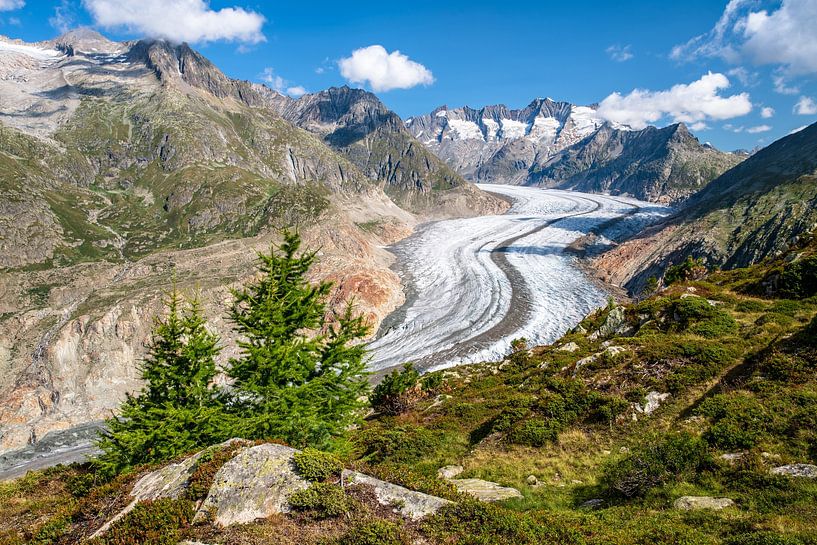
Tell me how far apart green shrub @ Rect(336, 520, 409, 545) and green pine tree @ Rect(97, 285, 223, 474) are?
9.36m

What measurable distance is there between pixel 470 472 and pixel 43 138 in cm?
24404

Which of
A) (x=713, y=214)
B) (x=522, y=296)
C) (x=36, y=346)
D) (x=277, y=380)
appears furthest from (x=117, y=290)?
(x=713, y=214)

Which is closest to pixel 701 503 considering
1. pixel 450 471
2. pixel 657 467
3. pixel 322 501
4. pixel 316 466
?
pixel 657 467

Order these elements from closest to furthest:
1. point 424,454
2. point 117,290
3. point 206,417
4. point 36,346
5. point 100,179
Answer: point 206,417 → point 424,454 → point 36,346 → point 117,290 → point 100,179

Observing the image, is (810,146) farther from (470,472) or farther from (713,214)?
(470,472)

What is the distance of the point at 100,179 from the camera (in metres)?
183

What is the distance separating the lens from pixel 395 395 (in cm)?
3516

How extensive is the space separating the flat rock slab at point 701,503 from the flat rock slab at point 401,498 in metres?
6.66

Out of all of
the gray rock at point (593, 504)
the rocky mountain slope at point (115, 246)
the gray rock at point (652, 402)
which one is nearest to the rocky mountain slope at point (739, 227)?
the rocky mountain slope at point (115, 246)

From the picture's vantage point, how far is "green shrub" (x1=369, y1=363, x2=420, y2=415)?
3434 centimetres

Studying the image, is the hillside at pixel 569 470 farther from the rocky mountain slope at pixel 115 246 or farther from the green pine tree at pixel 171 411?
the rocky mountain slope at pixel 115 246

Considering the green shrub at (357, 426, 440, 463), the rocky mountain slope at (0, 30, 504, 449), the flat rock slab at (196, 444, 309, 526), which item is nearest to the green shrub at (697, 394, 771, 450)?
the green shrub at (357, 426, 440, 463)

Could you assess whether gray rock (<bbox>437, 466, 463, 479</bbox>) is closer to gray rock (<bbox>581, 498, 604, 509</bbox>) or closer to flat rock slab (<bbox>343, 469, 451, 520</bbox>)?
gray rock (<bbox>581, 498, 604, 509</bbox>)

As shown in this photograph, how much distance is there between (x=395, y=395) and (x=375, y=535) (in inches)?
1080
